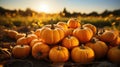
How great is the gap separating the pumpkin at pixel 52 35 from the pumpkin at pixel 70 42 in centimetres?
7

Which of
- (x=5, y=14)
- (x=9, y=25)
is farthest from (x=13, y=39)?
(x=5, y=14)

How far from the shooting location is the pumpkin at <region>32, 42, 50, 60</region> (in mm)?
3198

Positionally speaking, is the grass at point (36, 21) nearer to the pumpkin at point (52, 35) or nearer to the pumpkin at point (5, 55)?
the pumpkin at point (5, 55)

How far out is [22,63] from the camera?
318 centimetres

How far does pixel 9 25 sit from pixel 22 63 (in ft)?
14.6

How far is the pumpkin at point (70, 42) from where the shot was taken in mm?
3191

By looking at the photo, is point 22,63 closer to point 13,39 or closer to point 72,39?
point 72,39

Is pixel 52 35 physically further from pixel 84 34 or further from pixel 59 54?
pixel 84 34

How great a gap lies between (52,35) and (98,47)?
561 millimetres

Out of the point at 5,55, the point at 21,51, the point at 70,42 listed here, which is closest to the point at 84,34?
the point at 70,42

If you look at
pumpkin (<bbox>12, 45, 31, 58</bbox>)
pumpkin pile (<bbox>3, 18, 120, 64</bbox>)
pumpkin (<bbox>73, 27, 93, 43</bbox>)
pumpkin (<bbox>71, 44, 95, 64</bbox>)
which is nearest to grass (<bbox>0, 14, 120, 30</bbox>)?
pumpkin (<bbox>12, 45, 31, 58</bbox>)

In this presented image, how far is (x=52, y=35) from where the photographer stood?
10.4 ft

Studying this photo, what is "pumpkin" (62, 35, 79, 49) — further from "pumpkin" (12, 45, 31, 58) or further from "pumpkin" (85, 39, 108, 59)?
"pumpkin" (12, 45, 31, 58)

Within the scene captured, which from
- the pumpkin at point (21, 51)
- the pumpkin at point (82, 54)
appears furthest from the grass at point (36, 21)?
the pumpkin at point (82, 54)
